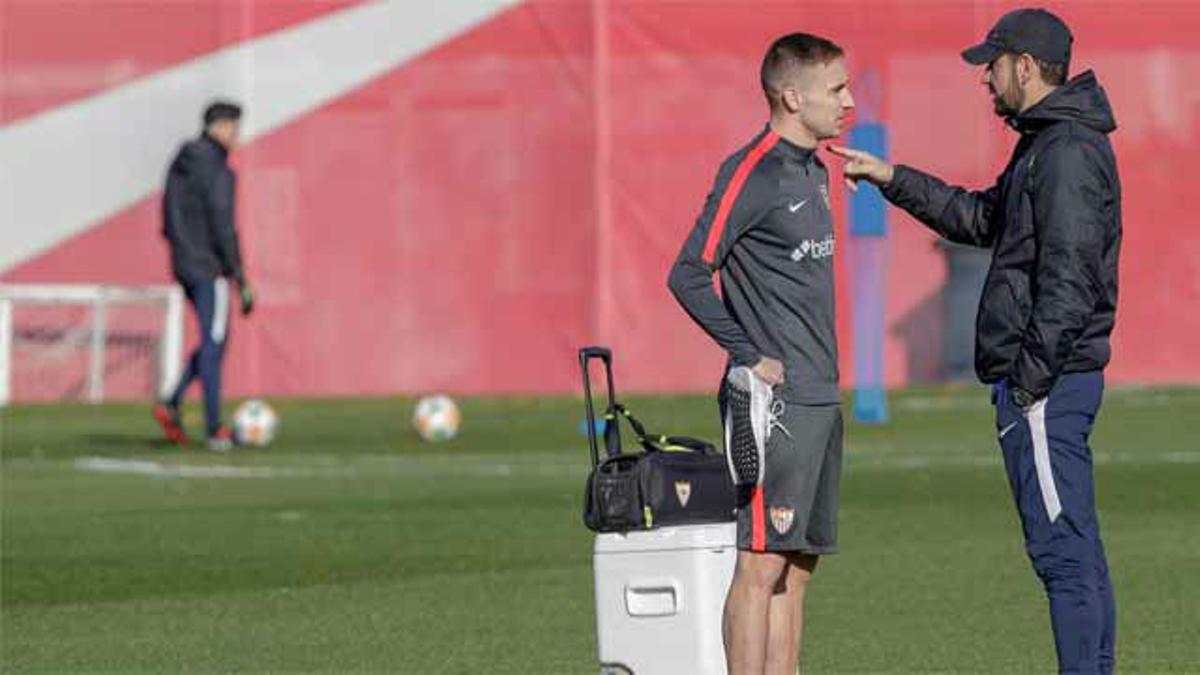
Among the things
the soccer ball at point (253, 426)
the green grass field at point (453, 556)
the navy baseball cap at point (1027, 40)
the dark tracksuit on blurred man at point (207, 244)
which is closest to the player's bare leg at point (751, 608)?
the navy baseball cap at point (1027, 40)

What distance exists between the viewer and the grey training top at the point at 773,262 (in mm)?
8414

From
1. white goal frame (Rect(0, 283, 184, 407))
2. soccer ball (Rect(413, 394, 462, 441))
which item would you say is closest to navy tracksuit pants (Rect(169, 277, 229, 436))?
soccer ball (Rect(413, 394, 462, 441))

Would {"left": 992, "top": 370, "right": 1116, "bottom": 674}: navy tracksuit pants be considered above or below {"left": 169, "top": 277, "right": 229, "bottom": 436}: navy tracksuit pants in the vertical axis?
below

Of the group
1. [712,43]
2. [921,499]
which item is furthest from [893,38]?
[921,499]

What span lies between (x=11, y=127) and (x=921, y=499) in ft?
48.4

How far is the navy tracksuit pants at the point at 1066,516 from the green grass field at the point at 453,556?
1643 millimetres

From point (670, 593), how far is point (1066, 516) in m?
1.15

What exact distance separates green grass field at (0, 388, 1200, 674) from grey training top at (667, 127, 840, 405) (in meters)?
2.00

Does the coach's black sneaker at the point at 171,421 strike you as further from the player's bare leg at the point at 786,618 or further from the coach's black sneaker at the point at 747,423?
the coach's black sneaker at the point at 747,423

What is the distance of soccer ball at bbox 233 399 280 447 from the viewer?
21.0 meters

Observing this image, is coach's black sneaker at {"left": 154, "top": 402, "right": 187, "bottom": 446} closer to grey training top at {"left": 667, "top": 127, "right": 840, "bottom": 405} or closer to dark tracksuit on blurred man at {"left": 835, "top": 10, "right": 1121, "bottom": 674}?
grey training top at {"left": 667, "top": 127, "right": 840, "bottom": 405}

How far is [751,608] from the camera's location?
8.48 meters

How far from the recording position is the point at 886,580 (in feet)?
41.3

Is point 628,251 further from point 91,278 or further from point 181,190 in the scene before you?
point 181,190
